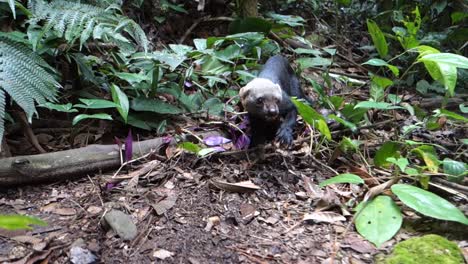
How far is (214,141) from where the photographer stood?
285cm

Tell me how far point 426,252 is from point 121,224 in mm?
1336

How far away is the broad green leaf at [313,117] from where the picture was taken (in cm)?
247

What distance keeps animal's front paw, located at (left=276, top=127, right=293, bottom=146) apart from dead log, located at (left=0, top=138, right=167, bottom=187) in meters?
0.80

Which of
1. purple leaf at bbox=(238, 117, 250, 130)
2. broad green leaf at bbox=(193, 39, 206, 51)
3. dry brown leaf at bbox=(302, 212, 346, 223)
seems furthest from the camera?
broad green leaf at bbox=(193, 39, 206, 51)

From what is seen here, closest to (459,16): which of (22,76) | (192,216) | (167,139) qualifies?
(167,139)

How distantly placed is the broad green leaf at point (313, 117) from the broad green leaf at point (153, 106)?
1.04m

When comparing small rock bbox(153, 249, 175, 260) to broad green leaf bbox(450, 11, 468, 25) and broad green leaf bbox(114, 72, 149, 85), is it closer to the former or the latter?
broad green leaf bbox(114, 72, 149, 85)

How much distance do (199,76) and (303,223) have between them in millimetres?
2015

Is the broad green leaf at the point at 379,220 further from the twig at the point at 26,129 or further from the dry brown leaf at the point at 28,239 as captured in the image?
the twig at the point at 26,129

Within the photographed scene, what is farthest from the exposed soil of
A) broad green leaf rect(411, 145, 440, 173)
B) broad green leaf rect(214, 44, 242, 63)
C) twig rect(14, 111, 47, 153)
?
broad green leaf rect(214, 44, 242, 63)

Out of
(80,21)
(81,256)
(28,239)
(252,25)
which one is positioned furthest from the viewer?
(252,25)

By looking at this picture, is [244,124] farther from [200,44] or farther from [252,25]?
[252,25]

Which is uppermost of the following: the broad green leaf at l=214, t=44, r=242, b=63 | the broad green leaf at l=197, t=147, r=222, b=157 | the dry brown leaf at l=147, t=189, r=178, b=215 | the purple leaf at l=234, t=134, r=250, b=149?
the broad green leaf at l=214, t=44, r=242, b=63

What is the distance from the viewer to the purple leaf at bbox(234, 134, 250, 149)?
9.62 ft
